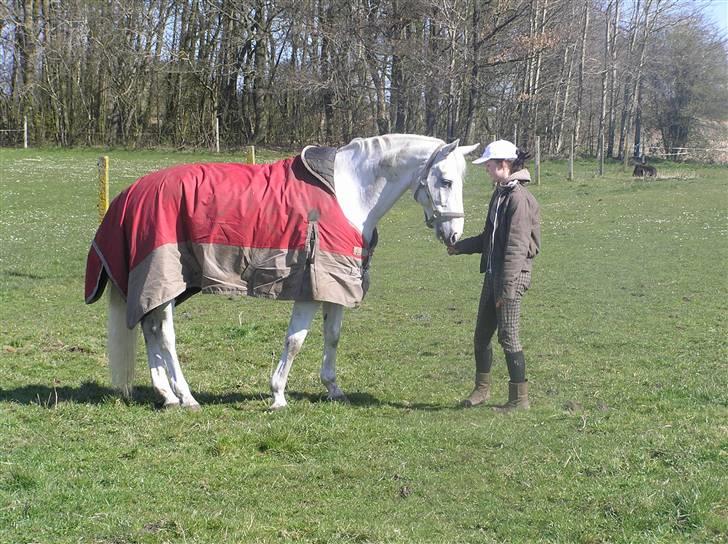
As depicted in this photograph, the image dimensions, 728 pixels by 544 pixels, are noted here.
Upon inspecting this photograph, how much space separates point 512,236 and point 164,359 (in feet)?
9.92

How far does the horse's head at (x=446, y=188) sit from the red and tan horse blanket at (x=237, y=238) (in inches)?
28.4

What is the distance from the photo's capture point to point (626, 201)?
Answer: 85.9 ft

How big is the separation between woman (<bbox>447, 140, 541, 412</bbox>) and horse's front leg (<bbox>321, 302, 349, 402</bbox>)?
1114 mm

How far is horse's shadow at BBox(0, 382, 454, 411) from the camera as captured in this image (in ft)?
22.6

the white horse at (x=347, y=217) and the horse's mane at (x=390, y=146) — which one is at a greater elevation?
the horse's mane at (x=390, y=146)

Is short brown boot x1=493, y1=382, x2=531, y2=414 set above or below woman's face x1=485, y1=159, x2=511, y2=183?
below

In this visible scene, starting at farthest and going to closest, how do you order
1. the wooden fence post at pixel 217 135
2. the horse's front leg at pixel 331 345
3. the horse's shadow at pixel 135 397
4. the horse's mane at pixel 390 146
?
the wooden fence post at pixel 217 135
the horse's front leg at pixel 331 345
the horse's shadow at pixel 135 397
the horse's mane at pixel 390 146

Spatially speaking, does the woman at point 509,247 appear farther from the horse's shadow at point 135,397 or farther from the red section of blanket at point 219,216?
the red section of blanket at point 219,216

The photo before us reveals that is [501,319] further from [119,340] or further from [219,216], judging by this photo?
[119,340]

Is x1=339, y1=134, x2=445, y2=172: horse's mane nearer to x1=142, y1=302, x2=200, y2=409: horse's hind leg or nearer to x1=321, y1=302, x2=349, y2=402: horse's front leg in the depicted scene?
x1=321, y1=302, x2=349, y2=402: horse's front leg

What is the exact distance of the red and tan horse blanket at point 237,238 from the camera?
645 cm

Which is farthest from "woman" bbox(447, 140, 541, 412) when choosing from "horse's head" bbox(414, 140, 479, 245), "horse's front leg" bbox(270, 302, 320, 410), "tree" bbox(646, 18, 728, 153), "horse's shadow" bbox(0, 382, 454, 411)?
"tree" bbox(646, 18, 728, 153)

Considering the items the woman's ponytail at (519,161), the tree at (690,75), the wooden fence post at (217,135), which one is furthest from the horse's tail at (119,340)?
the tree at (690,75)

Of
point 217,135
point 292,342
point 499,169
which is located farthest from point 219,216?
point 217,135
